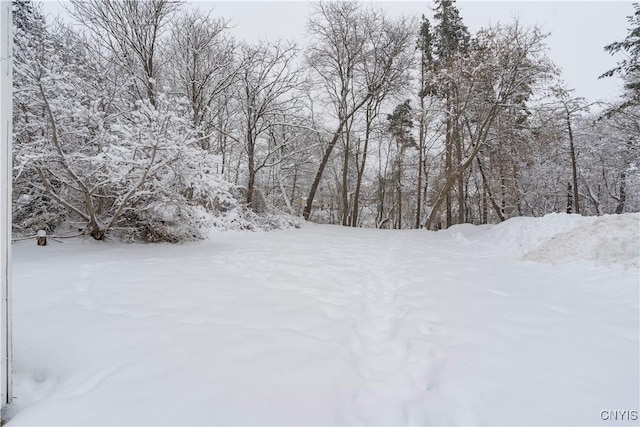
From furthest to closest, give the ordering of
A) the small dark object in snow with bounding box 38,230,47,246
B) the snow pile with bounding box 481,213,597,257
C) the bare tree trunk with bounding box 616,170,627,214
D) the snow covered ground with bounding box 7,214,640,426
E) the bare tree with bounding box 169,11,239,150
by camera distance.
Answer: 1. the bare tree trunk with bounding box 616,170,627,214
2. the bare tree with bounding box 169,11,239,150
3. the snow pile with bounding box 481,213,597,257
4. the small dark object in snow with bounding box 38,230,47,246
5. the snow covered ground with bounding box 7,214,640,426

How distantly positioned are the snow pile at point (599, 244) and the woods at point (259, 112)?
18.4 ft

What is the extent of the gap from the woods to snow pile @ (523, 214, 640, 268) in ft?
18.4

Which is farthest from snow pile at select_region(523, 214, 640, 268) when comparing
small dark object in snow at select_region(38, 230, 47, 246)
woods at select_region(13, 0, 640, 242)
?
small dark object in snow at select_region(38, 230, 47, 246)

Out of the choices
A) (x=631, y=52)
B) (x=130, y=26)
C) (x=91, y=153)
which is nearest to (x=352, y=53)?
(x=130, y=26)

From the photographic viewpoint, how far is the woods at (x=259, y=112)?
14.6 ft

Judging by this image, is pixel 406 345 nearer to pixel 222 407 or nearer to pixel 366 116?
pixel 222 407

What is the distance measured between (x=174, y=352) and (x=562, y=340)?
2.65 meters

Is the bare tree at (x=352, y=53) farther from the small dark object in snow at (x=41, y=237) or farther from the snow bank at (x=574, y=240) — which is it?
the small dark object in snow at (x=41, y=237)

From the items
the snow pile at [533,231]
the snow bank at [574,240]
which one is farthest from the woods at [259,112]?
the snow bank at [574,240]

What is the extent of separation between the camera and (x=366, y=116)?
51.8ft

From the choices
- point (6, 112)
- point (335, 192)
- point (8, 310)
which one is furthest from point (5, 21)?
point (335, 192)

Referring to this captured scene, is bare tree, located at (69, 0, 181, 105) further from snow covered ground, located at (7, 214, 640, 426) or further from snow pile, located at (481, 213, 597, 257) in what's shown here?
snow pile, located at (481, 213, 597, 257)

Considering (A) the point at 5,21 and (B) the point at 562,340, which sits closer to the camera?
(A) the point at 5,21

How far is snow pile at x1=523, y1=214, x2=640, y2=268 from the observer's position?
378 cm
